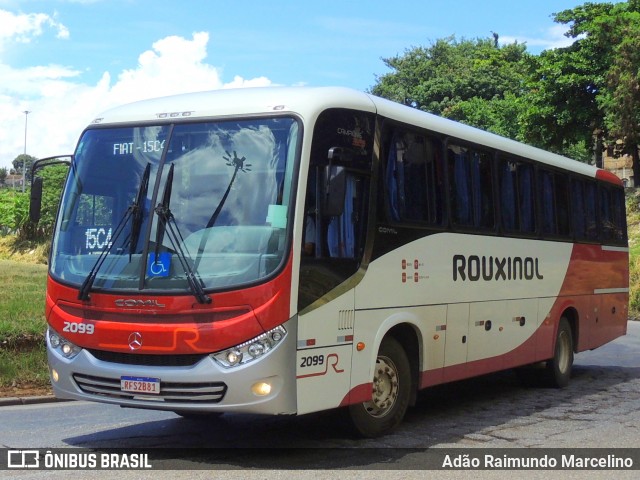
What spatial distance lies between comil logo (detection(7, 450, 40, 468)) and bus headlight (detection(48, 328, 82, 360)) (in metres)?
0.86

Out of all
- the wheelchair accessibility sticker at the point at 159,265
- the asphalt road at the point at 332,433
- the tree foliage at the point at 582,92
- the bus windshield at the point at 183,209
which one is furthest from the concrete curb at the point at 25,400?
the tree foliage at the point at 582,92

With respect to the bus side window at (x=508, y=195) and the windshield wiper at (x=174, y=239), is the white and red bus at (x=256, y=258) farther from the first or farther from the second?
the bus side window at (x=508, y=195)

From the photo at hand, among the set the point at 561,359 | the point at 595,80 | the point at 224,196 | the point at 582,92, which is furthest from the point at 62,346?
the point at 582,92

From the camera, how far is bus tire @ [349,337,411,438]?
8453mm

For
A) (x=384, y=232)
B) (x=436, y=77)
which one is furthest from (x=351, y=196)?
(x=436, y=77)

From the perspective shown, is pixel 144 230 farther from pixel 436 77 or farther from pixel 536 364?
pixel 436 77

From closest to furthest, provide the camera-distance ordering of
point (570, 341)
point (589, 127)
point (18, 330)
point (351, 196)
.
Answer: point (351, 196) → point (18, 330) → point (570, 341) → point (589, 127)

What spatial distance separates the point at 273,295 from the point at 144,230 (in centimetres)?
130

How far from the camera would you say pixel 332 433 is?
8.92 metres

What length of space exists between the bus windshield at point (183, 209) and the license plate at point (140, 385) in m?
0.73

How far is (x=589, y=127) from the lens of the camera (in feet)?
142

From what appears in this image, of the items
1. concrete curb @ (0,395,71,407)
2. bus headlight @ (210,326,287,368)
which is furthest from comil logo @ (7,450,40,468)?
concrete curb @ (0,395,71,407)

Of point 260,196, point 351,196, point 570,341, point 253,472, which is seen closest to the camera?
point 253,472

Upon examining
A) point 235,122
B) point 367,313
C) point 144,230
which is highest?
point 235,122
